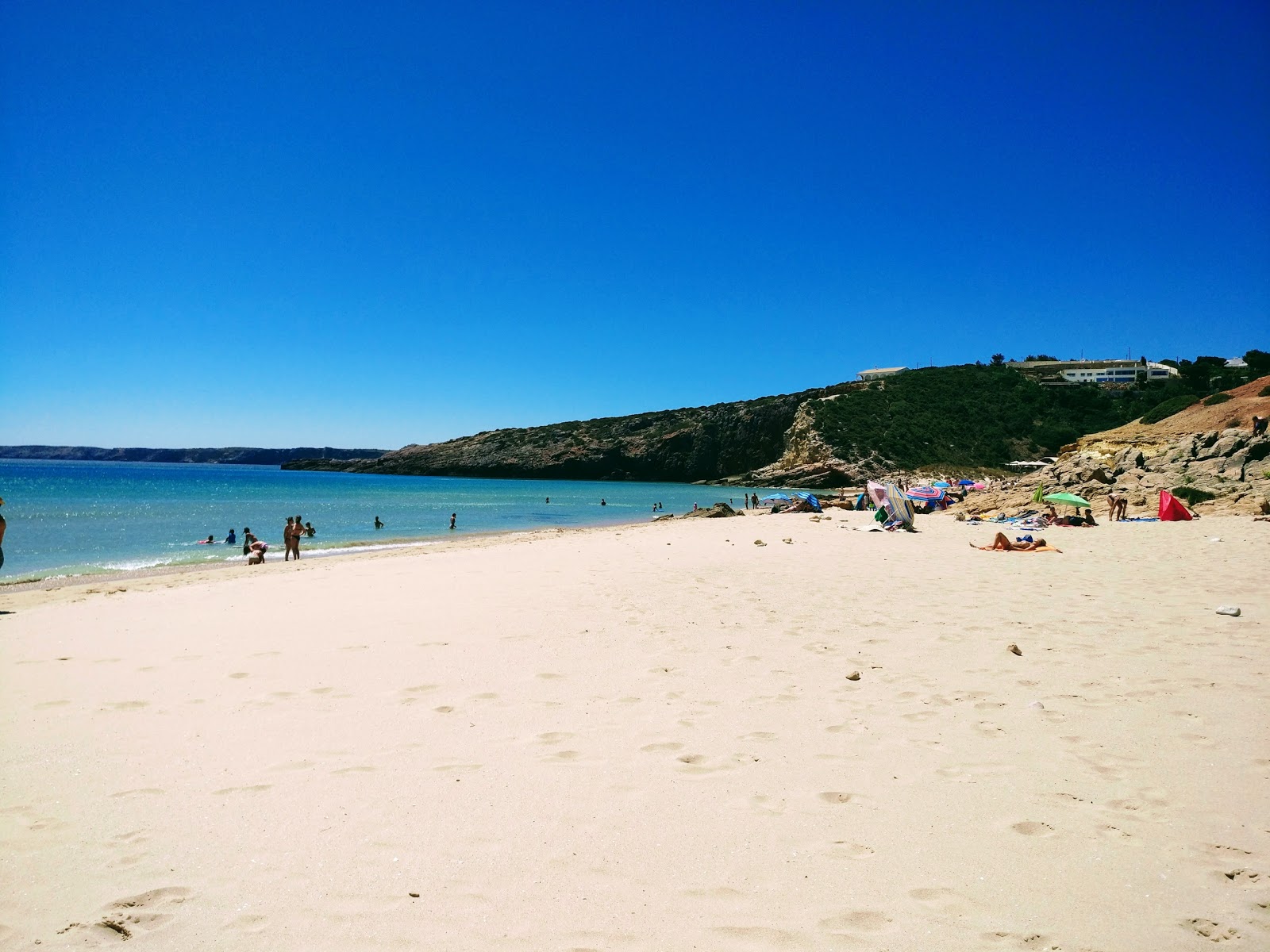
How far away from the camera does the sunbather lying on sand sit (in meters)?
13.1

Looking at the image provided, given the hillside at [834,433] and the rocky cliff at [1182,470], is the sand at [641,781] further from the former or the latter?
Result: the hillside at [834,433]

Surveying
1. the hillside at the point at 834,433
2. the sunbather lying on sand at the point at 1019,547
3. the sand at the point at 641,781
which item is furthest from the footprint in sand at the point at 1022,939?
the hillside at the point at 834,433

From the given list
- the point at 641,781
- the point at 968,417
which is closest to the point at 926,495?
the point at 641,781

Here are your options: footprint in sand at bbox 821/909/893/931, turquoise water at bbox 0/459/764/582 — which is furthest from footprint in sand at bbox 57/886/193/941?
turquoise water at bbox 0/459/764/582

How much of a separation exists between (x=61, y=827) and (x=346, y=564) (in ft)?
40.4

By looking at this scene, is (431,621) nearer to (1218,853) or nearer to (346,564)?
(1218,853)

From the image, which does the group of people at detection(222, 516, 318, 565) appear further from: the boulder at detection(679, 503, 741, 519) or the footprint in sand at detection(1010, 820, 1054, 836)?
the footprint in sand at detection(1010, 820, 1054, 836)

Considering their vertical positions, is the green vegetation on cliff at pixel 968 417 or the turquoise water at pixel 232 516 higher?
the green vegetation on cliff at pixel 968 417

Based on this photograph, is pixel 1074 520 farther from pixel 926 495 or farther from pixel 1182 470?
pixel 926 495

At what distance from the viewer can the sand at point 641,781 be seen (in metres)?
2.45

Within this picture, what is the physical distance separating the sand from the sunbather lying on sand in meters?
5.60

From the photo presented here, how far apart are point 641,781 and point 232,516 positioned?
130ft

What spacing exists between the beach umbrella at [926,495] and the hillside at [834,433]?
36701mm

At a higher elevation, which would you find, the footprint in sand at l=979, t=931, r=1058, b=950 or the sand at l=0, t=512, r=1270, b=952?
the sand at l=0, t=512, r=1270, b=952
